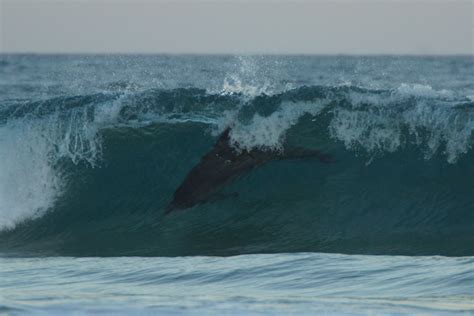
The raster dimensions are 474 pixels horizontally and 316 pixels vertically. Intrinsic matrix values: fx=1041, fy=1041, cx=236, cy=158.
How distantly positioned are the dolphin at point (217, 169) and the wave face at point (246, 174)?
0.28ft

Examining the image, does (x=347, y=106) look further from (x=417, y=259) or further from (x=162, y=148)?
(x=417, y=259)

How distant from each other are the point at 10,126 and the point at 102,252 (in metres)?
3.38

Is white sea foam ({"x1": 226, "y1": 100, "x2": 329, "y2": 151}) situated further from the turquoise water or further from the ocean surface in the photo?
the turquoise water

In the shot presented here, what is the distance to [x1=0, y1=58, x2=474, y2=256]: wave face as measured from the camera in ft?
35.7

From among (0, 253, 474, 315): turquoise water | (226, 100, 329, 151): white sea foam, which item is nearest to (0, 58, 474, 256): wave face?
(226, 100, 329, 151): white sea foam

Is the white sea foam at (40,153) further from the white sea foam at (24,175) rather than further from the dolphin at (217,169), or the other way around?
the dolphin at (217,169)

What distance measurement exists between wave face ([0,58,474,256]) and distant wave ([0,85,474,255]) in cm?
2

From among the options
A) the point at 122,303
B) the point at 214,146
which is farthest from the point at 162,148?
the point at 122,303

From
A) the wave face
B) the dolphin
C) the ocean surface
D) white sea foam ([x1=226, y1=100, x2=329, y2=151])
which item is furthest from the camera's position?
white sea foam ([x1=226, y1=100, x2=329, y2=151])

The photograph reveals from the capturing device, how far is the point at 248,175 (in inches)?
467

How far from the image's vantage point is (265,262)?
27.4 feet

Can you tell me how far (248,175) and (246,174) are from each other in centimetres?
3

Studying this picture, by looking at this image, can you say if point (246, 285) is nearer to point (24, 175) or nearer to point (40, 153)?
point (24, 175)

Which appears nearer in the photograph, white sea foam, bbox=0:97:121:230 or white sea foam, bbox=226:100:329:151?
white sea foam, bbox=0:97:121:230
